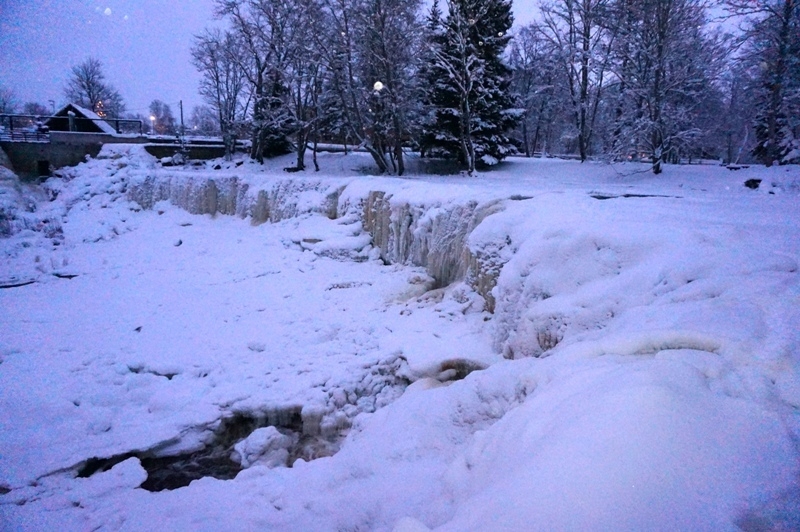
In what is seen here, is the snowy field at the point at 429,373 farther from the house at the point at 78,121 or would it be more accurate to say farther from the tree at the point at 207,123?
the tree at the point at 207,123

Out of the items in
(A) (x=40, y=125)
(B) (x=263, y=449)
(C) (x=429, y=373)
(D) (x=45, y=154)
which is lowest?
(B) (x=263, y=449)

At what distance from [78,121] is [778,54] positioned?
3115 centimetres

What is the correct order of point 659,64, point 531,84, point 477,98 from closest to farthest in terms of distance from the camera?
point 659,64, point 477,98, point 531,84

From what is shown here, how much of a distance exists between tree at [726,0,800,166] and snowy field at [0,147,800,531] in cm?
351

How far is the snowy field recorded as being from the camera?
185 cm

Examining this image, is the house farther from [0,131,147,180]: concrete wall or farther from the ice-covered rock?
the ice-covered rock

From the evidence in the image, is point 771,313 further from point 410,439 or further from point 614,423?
point 410,439

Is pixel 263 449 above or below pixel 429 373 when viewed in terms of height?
below

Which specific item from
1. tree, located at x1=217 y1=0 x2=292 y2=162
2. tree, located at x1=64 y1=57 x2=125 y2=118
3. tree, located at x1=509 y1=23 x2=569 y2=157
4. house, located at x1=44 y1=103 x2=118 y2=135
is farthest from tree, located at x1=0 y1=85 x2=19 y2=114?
tree, located at x1=509 y1=23 x2=569 y2=157

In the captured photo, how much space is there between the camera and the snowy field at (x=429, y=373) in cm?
185

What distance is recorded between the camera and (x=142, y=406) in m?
5.34

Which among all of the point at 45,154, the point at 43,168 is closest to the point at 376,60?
the point at 45,154

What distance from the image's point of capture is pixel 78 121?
80.1 feet

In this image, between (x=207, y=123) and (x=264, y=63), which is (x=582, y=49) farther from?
(x=207, y=123)
